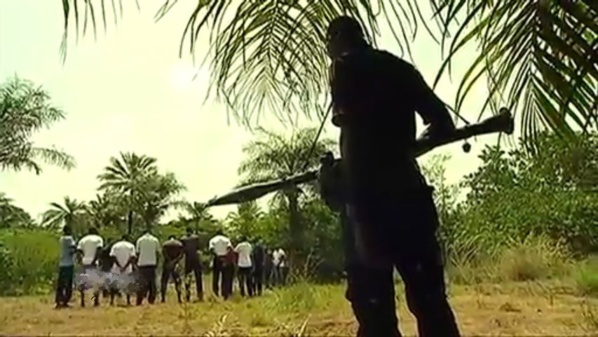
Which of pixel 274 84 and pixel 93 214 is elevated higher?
pixel 93 214

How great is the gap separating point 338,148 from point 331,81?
0.08 metres

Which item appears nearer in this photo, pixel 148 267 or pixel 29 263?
pixel 148 267

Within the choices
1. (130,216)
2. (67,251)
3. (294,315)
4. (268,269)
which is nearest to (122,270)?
(67,251)

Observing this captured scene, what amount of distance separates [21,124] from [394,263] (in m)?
6.88

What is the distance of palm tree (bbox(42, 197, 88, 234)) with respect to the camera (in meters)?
10.4

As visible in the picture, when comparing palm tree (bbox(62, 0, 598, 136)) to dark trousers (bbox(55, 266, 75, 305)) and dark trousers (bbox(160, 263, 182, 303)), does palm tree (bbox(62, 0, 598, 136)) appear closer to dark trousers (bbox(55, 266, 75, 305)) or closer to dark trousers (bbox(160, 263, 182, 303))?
dark trousers (bbox(55, 266, 75, 305))

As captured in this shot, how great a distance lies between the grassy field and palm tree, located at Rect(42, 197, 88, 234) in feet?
9.73

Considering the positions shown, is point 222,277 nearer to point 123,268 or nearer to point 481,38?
point 123,268

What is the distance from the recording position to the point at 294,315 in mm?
5836

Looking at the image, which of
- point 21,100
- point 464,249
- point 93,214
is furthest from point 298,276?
point 93,214

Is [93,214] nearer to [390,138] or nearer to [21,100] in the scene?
[21,100]

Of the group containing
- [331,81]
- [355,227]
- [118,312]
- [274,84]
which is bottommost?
[355,227]

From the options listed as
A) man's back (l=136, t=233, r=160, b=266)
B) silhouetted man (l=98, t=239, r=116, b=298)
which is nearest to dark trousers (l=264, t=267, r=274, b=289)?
man's back (l=136, t=233, r=160, b=266)

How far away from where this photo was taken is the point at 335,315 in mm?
5168
